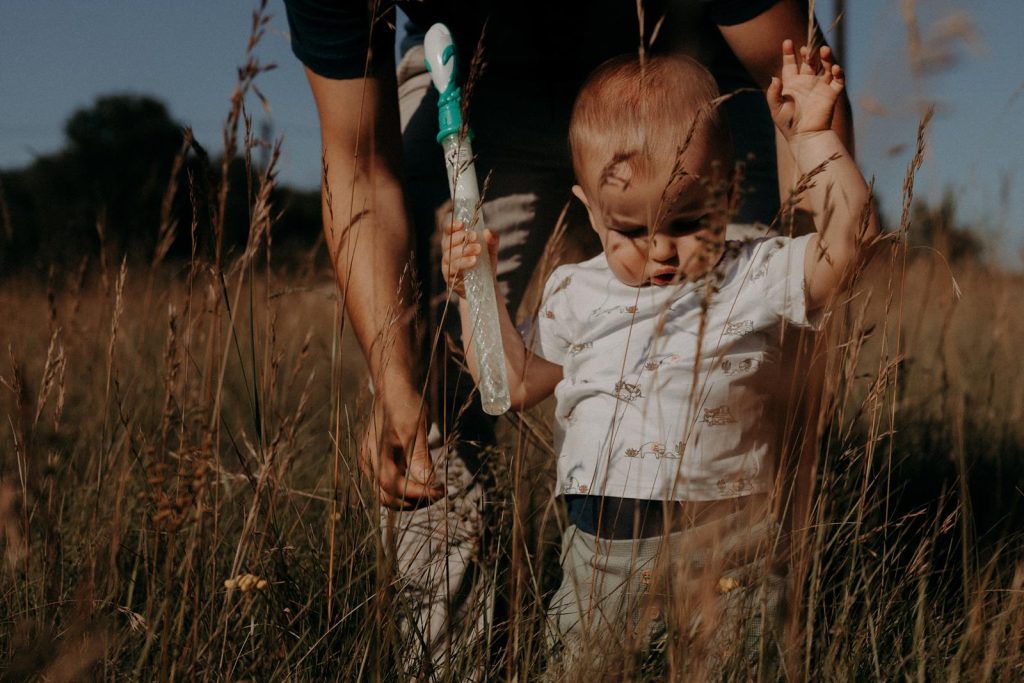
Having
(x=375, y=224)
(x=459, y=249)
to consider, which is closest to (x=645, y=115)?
(x=459, y=249)

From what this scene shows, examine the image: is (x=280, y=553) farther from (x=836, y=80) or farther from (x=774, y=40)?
(x=774, y=40)

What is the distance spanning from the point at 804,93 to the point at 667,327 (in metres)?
0.45

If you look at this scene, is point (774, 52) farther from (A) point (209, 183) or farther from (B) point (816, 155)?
(A) point (209, 183)

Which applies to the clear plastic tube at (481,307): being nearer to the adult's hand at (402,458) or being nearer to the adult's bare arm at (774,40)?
the adult's hand at (402,458)

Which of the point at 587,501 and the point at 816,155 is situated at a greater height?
the point at 816,155

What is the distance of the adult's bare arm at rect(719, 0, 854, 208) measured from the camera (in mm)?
1503

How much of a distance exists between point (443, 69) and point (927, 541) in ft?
3.54

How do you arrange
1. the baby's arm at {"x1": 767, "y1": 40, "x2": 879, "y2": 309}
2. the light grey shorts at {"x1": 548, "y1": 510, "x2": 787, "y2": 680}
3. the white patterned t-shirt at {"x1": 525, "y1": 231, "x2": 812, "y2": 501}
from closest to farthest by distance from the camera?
the light grey shorts at {"x1": 548, "y1": 510, "x2": 787, "y2": 680}
the baby's arm at {"x1": 767, "y1": 40, "x2": 879, "y2": 309}
the white patterned t-shirt at {"x1": 525, "y1": 231, "x2": 812, "y2": 501}

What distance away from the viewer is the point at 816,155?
1.31 m

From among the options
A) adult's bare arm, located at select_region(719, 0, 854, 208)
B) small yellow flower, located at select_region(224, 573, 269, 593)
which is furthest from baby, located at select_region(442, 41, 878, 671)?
small yellow flower, located at select_region(224, 573, 269, 593)

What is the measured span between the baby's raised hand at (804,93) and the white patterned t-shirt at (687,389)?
0.19 meters

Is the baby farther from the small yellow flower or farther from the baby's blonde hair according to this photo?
the small yellow flower

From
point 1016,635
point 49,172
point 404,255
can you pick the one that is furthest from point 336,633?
point 49,172

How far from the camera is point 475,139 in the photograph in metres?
1.81
